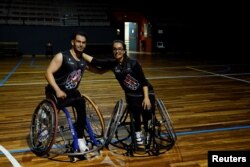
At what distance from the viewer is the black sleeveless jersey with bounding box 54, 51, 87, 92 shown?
8.91 ft

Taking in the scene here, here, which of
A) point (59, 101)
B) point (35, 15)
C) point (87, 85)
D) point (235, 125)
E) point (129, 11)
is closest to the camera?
point (59, 101)

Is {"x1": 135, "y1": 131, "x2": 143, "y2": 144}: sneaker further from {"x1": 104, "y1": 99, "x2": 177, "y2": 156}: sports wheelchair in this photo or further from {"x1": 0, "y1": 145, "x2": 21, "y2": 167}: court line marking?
{"x1": 0, "y1": 145, "x2": 21, "y2": 167}: court line marking

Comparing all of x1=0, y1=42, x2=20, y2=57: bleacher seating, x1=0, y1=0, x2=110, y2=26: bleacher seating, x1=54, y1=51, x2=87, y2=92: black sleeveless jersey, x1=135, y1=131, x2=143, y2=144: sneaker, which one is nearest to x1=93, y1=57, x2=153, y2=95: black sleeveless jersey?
x1=54, y1=51, x2=87, y2=92: black sleeveless jersey

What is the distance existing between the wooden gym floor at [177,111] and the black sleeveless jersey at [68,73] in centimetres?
71

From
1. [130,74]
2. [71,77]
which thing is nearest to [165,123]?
[130,74]

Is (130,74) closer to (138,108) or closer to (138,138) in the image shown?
(138,108)

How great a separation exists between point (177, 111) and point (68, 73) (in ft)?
7.26

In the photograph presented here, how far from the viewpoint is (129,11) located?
16.2m

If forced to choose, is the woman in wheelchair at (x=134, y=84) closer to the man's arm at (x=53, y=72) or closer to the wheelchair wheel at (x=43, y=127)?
the man's arm at (x=53, y=72)

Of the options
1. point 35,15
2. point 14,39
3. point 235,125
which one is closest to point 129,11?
point 35,15

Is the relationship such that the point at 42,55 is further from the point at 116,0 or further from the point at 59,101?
the point at 59,101

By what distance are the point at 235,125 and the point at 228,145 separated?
0.77m

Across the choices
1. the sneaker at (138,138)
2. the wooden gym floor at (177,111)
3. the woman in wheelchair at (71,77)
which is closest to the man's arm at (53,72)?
the woman in wheelchair at (71,77)

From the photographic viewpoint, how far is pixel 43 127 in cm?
288
